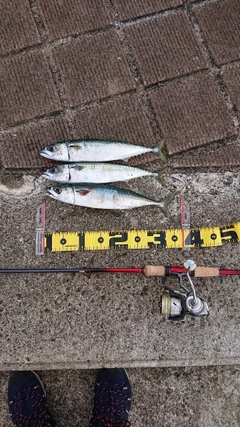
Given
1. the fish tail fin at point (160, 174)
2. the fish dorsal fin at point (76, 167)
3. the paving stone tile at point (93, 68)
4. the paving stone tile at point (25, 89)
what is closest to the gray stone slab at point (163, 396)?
the fish tail fin at point (160, 174)

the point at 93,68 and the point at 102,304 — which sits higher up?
the point at 93,68

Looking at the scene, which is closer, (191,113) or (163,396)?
(163,396)

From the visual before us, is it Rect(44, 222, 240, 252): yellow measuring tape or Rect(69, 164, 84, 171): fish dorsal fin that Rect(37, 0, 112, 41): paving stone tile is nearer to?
Rect(69, 164, 84, 171): fish dorsal fin

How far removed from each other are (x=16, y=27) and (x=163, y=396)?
342 centimetres

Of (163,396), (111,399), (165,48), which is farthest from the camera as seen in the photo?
(165,48)

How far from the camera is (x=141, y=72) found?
358cm

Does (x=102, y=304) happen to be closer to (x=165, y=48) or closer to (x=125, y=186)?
(x=125, y=186)

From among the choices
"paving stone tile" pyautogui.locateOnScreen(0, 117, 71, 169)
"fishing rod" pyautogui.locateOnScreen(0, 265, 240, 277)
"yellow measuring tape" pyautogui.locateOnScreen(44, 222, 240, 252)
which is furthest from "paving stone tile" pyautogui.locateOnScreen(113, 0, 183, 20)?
"fishing rod" pyautogui.locateOnScreen(0, 265, 240, 277)

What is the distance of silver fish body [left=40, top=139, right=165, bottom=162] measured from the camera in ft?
10.7

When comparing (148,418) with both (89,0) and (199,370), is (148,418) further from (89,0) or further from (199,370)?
(89,0)

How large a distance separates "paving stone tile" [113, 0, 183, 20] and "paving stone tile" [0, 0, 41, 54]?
2.61 ft

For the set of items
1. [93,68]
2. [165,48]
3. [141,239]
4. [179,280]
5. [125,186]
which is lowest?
[179,280]

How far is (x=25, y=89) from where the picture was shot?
351 cm

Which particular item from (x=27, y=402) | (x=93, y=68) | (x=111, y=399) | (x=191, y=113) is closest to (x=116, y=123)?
(x=93, y=68)
